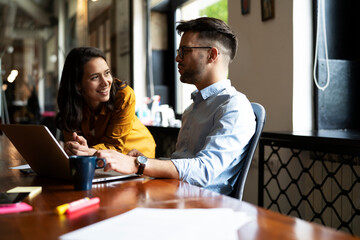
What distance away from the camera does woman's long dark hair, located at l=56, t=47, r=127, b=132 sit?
2133mm

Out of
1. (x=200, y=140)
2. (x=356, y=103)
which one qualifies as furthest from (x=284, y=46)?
(x=200, y=140)

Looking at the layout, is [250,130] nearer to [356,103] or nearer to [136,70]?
[356,103]

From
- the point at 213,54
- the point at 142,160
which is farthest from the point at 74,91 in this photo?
the point at 142,160

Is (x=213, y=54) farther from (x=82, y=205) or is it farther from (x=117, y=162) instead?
(x=82, y=205)

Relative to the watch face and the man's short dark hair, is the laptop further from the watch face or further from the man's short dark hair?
the man's short dark hair

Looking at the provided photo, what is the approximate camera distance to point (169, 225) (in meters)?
0.71

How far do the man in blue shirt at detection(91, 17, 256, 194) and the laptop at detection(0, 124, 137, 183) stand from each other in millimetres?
96

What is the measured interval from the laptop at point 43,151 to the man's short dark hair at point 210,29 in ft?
2.20

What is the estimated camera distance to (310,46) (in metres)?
2.27

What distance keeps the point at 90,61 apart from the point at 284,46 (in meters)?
1.11

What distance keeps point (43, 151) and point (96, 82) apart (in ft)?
3.10

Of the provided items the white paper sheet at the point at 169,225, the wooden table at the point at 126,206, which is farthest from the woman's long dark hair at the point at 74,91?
the white paper sheet at the point at 169,225

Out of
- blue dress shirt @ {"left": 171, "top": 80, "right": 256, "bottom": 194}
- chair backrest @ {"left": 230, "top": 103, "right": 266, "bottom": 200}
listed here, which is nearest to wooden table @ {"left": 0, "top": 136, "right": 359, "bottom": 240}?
blue dress shirt @ {"left": 171, "top": 80, "right": 256, "bottom": 194}

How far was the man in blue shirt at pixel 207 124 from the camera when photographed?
126cm
